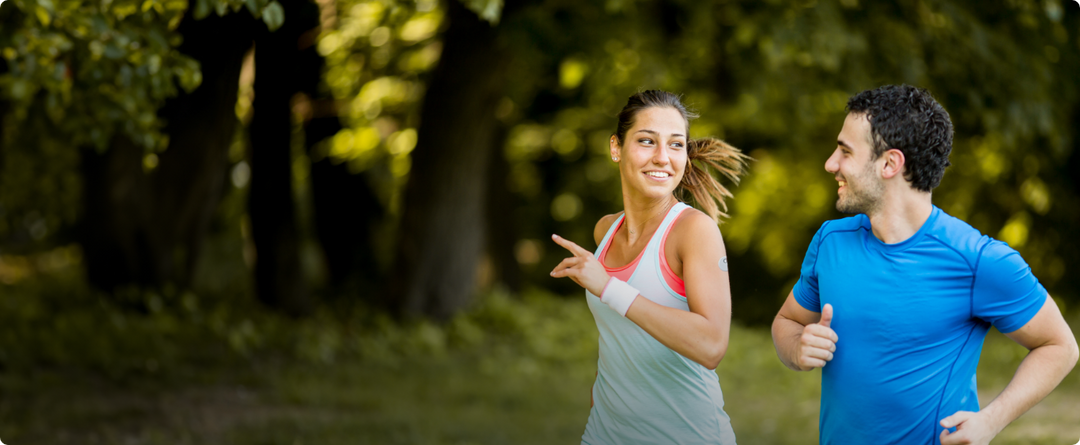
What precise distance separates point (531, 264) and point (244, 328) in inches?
577

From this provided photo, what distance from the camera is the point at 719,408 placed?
9.26 ft

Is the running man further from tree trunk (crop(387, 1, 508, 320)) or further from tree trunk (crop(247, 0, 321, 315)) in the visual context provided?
tree trunk (crop(247, 0, 321, 315))

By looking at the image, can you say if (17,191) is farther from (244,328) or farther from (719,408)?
(719,408)

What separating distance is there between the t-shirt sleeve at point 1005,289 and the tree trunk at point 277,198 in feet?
31.5

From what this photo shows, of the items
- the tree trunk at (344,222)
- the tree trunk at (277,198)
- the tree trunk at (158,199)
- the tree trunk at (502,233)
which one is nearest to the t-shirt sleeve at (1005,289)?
the tree trunk at (158,199)

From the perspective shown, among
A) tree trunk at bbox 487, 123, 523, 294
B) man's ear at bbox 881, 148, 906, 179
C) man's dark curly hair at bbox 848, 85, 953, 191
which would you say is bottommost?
tree trunk at bbox 487, 123, 523, 294

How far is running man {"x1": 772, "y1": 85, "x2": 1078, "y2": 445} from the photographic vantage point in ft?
7.45

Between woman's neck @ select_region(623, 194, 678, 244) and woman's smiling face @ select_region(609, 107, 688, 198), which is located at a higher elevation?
woman's smiling face @ select_region(609, 107, 688, 198)

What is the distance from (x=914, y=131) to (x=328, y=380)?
Answer: 21.4ft

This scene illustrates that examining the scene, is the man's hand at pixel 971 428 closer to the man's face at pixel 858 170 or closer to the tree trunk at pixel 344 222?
the man's face at pixel 858 170

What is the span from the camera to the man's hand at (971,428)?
224cm

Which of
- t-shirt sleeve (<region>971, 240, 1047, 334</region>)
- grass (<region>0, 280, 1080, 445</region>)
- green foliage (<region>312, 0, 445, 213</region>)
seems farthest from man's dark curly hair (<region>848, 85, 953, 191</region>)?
green foliage (<region>312, 0, 445, 213</region>)

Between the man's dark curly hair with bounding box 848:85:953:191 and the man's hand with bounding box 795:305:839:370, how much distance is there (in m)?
0.45

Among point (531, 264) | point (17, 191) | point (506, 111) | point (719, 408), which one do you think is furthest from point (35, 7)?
point (531, 264)
